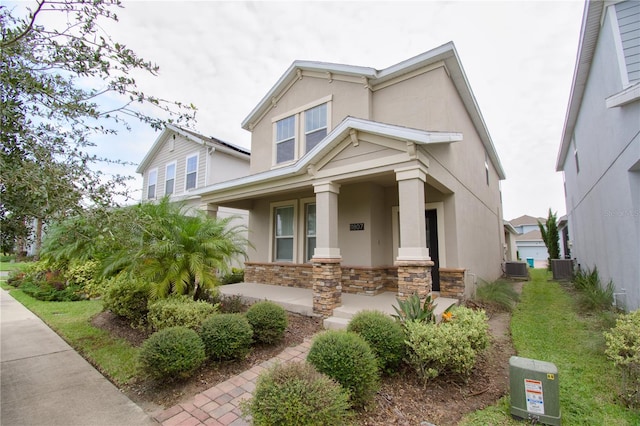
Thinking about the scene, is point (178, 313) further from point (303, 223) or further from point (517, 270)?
point (517, 270)

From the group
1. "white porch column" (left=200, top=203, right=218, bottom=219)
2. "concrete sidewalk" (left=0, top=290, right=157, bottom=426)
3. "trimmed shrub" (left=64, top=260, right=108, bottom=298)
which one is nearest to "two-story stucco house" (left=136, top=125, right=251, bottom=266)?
"white porch column" (left=200, top=203, right=218, bottom=219)

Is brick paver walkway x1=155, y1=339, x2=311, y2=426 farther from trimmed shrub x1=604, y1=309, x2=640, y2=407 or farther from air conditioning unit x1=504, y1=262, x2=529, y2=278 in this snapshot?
air conditioning unit x1=504, y1=262, x2=529, y2=278

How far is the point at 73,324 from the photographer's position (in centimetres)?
668

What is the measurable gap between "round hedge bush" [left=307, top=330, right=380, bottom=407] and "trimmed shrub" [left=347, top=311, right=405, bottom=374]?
54 cm

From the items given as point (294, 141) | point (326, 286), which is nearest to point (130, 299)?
point (326, 286)

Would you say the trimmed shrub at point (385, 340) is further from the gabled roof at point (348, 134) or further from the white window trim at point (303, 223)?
the white window trim at point (303, 223)

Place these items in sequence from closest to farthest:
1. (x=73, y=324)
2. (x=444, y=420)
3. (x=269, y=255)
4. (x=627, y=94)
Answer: (x=444, y=420)
(x=627, y=94)
(x=73, y=324)
(x=269, y=255)

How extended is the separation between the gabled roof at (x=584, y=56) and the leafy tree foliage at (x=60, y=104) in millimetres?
8573

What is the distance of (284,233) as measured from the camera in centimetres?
1008

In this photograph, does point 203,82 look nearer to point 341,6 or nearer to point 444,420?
point 341,6

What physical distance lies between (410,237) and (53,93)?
216 inches

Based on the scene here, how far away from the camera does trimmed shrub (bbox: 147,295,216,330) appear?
16.1 feet

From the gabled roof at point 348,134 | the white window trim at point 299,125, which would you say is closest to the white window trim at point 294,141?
the white window trim at point 299,125

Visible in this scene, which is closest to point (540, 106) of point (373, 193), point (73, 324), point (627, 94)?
point (627, 94)
